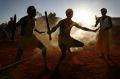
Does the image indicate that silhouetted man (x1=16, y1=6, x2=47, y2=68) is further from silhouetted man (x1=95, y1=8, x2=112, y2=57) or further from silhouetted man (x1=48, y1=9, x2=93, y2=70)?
silhouetted man (x1=95, y1=8, x2=112, y2=57)

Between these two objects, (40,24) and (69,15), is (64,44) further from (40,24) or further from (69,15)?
(40,24)

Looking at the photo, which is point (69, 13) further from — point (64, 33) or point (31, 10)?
point (31, 10)

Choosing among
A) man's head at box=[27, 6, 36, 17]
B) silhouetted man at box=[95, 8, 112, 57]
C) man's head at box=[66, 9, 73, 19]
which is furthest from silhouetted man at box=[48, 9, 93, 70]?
silhouetted man at box=[95, 8, 112, 57]

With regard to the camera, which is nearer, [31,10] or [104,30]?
[31,10]

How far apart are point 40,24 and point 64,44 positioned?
2843cm

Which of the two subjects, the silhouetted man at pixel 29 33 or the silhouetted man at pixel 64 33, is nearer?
the silhouetted man at pixel 29 33

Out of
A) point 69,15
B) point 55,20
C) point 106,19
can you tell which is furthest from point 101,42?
point 55,20

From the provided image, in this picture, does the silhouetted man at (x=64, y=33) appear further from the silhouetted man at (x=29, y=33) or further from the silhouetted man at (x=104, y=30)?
the silhouetted man at (x=104, y=30)

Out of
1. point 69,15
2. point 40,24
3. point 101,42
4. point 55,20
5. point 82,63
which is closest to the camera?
point 69,15

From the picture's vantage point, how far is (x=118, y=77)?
9.67 meters

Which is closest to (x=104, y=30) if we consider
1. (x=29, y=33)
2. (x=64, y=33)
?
(x=64, y=33)

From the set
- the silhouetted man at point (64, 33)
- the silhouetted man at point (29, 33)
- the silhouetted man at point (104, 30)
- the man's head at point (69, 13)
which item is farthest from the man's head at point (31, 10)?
the silhouetted man at point (104, 30)

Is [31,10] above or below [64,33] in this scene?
above

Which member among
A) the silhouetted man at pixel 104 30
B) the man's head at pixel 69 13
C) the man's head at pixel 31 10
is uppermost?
the man's head at pixel 31 10
